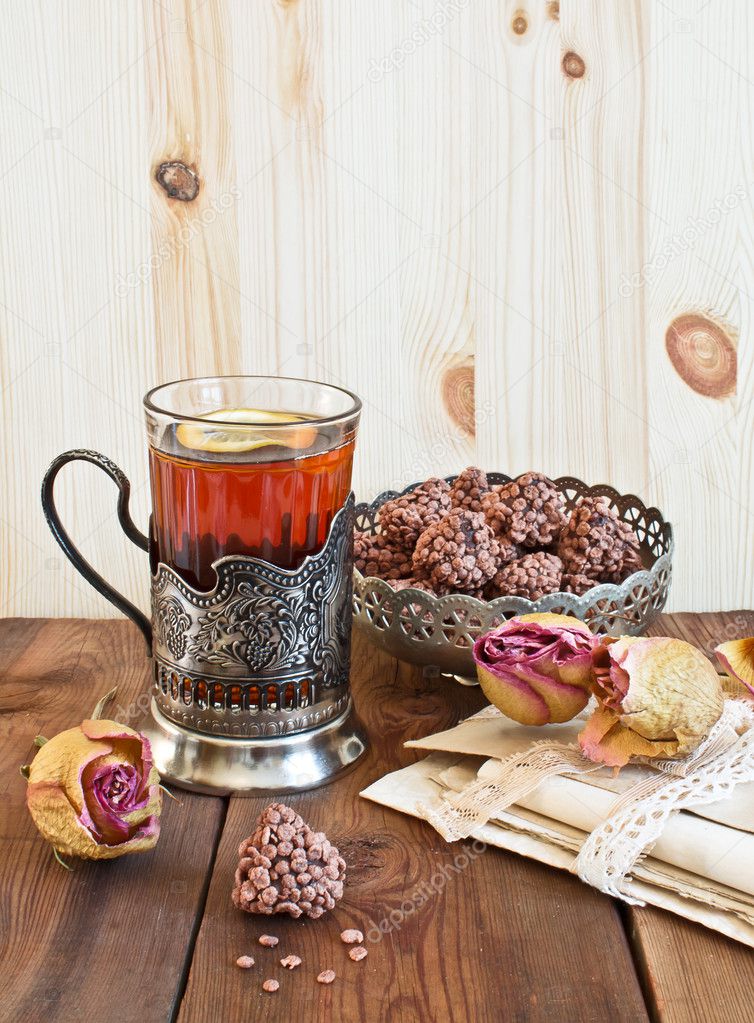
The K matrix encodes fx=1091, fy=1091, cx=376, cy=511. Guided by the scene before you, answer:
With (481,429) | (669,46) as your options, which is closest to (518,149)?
(669,46)

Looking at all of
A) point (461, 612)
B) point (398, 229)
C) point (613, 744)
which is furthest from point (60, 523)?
point (398, 229)

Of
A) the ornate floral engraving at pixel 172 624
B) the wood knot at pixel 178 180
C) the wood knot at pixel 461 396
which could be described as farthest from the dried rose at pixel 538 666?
the wood knot at pixel 178 180

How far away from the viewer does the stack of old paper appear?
73 centimetres

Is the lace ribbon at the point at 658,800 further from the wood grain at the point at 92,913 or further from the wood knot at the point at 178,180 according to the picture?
the wood knot at the point at 178,180

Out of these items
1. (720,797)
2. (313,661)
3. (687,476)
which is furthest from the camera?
(687,476)

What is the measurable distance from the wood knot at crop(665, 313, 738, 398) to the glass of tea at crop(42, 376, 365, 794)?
0.59 meters

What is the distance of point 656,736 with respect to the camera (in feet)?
2.66

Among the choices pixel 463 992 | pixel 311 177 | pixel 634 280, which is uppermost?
pixel 311 177

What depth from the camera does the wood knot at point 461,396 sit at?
133 centimetres

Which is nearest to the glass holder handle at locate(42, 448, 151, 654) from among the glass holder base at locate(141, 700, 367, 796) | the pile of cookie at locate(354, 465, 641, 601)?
the glass holder base at locate(141, 700, 367, 796)

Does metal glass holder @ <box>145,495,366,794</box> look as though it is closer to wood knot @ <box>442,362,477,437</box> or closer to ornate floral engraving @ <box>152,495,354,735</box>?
ornate floral engraving @ <box>152,495,354,735</box>

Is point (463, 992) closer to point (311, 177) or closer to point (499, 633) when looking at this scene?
point (499, 633)

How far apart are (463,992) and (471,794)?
7.4 inches

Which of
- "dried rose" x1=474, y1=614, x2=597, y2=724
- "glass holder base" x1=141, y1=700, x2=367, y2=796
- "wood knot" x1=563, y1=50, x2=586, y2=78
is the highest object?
"wood knot" x1=563, y1=50, x2=586, y2=78
